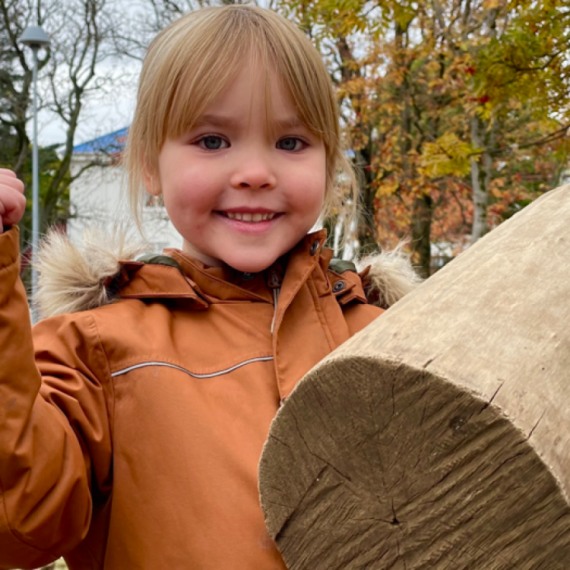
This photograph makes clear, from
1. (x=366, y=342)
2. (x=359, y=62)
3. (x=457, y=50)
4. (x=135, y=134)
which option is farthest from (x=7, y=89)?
(x=366, y=342)

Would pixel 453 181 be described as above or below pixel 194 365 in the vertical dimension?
below

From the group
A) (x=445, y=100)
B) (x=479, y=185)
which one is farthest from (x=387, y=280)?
(x=445, y=100)

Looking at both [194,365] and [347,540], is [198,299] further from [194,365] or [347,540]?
[347,540]

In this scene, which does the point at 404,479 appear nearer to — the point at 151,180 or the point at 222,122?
the point at 222,122

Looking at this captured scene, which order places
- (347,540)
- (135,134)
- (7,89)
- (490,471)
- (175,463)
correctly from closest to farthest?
1. (490,471)
2. (347,540)
3. (175,463)
4. (135,134)
5. (7,89)

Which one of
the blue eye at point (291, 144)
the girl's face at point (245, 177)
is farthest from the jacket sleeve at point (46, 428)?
the blue eye at point (291, 144)

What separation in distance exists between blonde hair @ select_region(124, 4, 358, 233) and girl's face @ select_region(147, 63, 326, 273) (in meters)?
0.03

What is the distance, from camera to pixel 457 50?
9258 mm

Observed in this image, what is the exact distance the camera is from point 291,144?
1.77 meters

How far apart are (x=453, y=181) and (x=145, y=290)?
11796 millimetres

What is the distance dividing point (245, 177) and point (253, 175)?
19 mm

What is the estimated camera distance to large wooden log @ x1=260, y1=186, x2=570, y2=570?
888 millimetres

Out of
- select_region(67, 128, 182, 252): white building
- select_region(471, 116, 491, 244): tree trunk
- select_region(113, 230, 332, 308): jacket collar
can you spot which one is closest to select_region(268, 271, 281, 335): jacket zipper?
select_region(113, 230, 332, 308): jacket collar

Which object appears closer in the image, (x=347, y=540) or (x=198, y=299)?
(x=347, y=540)
